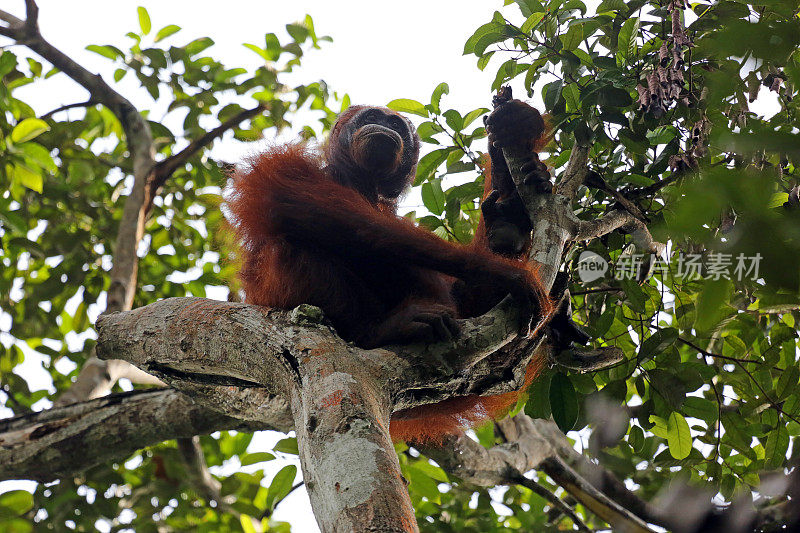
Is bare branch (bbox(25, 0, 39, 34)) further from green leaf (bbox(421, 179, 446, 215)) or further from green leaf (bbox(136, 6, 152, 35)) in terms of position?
green leaf (bbox(421, 179, 446, 215))

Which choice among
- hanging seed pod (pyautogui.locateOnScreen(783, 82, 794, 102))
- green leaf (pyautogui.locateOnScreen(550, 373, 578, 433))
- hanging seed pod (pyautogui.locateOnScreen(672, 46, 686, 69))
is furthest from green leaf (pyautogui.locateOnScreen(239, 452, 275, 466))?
hanging seed pod (pyautogui.locateOnScreen(783, 82, 794, 102))

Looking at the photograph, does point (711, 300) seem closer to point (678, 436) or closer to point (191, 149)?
point (678, 436)

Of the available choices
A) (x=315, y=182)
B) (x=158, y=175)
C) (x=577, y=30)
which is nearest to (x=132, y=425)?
(x=315, y=182)

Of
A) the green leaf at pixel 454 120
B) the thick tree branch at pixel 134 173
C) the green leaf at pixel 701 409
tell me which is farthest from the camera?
the thick tree branch at pixel 134 173

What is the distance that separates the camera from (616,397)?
126 inches

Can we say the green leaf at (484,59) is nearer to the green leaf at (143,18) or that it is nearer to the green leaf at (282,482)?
the green leaf at (282,482)

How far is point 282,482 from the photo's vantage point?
402cm

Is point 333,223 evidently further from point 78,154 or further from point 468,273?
point 78,154

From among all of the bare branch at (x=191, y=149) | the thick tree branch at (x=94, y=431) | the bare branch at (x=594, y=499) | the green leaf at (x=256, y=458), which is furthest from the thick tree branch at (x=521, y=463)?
the bare branch at (x=191, y=149)

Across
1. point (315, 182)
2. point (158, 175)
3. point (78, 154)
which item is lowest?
point (315, 182)

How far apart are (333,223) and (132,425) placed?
2.20 metres

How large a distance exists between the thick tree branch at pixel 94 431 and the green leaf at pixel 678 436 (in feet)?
7.60

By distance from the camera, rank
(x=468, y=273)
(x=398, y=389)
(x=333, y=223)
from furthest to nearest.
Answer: (x=333, y=223)
(x=468, y=273)
(x=398, y=389)

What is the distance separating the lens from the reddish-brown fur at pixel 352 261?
9.45 feet
